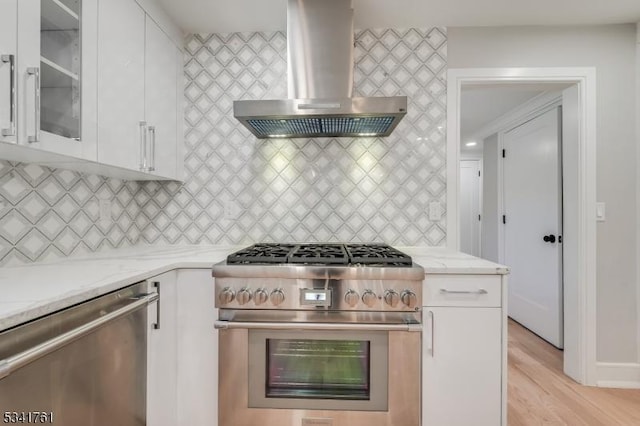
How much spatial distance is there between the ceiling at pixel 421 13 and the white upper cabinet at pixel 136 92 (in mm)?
295

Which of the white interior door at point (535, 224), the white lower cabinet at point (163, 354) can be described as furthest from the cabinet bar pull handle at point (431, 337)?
the white interior door at point (535, 224)

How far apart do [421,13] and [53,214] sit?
2.37m

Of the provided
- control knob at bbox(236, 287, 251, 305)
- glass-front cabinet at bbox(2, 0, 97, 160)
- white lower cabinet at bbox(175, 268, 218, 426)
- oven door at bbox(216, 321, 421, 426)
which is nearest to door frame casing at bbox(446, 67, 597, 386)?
oven door at bbox(216, 321, 421, 426)

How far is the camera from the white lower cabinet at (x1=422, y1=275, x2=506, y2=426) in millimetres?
1396

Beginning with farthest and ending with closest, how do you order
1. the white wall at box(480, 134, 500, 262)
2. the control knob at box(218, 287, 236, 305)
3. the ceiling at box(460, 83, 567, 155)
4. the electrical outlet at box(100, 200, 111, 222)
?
the white wall at box(480, 134, 500, 262) < the ceiling at box(460, 83, 567, 155) < the electrical outlet at box(100, 200, 111, 222) < the control knob at box(218, 287, 236, 305)

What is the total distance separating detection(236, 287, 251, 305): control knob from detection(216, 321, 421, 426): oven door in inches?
3.9

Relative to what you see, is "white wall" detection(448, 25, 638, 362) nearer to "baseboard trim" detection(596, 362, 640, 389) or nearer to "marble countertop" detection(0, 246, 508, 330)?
"baseboard trim" detection(596, 362, 640, 389)

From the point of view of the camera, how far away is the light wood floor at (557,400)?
72.7 inches

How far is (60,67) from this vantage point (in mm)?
1213

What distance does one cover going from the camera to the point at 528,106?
338cm

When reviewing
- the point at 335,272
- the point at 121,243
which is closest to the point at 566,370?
the point at 335,272

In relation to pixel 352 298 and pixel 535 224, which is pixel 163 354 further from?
pixel 535 224

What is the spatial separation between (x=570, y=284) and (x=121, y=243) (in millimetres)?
3110

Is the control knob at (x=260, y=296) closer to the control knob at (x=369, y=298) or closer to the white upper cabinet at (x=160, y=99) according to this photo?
the control knob at (x=369, y=298)
